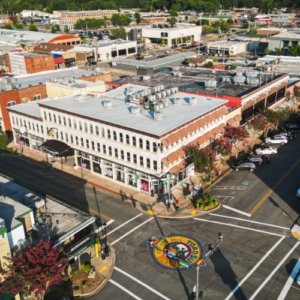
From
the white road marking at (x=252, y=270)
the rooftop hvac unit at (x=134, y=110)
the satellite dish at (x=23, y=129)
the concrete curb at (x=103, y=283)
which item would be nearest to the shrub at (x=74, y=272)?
the concrete curb at (x=103, y=283)

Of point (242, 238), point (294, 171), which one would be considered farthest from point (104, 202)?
point (294, 171)

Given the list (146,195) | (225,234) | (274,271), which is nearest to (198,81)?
(146,195)

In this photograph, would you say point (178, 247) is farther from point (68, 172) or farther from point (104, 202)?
point (68, 172)

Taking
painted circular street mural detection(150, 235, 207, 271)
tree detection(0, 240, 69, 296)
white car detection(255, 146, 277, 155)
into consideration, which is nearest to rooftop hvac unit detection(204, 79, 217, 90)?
white car detection(255, 146, 277, 155)

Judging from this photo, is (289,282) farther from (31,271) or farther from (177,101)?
(177,101)

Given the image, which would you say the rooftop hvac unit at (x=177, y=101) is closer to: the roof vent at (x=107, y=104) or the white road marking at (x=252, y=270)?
the roof vent at (x=107, y=104)
